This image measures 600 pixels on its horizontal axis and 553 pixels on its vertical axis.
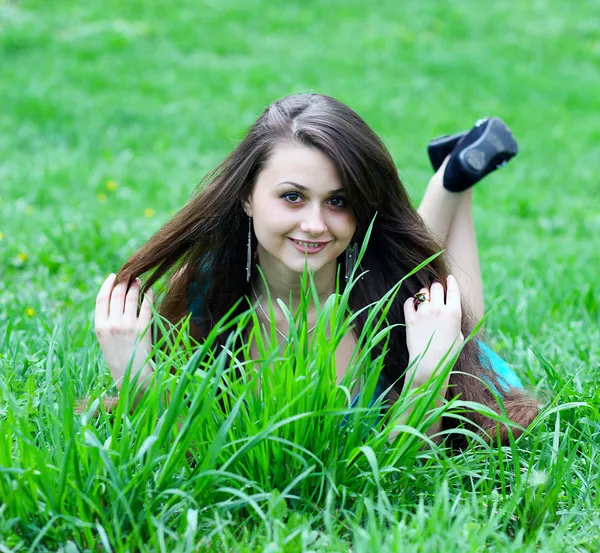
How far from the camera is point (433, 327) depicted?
2.43 meters

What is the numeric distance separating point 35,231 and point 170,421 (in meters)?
3.06

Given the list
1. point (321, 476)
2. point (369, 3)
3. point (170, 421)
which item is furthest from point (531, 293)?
point (369, 3)

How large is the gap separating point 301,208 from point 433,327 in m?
0.50

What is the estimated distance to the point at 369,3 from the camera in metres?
10.9

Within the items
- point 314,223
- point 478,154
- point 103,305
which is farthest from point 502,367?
point 103,305

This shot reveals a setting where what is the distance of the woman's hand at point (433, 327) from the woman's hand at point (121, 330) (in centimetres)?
73

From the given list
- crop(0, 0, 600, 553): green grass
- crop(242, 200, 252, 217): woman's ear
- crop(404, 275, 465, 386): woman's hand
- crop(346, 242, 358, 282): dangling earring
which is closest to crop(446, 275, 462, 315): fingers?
crop(404, 275, 465, 386): woman's hand

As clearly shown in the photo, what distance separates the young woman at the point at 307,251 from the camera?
96.8 inches

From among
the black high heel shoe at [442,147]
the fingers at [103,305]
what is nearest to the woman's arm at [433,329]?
the fingers at [103,305]

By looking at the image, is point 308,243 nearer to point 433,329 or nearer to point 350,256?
point 350,256

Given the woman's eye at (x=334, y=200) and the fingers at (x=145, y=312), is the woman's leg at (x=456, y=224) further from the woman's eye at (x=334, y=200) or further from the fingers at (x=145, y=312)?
the fingers at (x=145, y=312)

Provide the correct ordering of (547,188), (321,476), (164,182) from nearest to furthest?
(321,476) < (164,182) < (547,188)

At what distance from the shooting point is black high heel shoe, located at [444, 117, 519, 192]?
141 inches

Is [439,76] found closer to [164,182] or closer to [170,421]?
[164,182]
